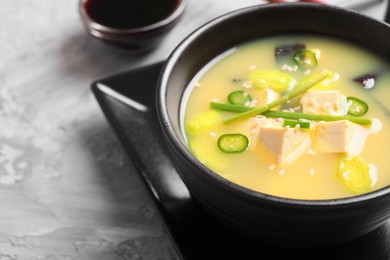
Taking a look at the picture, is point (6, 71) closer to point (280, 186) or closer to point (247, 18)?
point (247, 18)

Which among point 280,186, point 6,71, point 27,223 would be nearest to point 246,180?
point 280,186

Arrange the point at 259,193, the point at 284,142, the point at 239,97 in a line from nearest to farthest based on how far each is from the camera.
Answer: the point at 259,193 < the point at 284,142 < the point at 239,97

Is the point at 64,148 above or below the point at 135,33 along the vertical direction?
below

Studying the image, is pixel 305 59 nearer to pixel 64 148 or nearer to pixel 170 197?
pixel 170 197

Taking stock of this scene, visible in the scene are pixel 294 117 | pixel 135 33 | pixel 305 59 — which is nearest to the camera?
pixel 294 117

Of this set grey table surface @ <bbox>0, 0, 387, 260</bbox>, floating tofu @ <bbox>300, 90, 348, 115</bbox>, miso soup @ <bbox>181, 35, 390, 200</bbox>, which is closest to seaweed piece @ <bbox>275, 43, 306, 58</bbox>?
miso soup @ <bbox>181, 35, 390, 200</bbox>

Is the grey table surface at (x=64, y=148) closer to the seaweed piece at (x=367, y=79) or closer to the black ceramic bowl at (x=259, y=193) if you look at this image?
the black ceramic bowl at (x=259, y=193)

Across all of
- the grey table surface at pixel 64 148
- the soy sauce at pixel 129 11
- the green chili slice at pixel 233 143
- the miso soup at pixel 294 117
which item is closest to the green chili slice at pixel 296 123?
the miso soup at pixel 294 117

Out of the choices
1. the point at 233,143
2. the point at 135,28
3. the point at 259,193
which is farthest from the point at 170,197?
the point at 135,28
